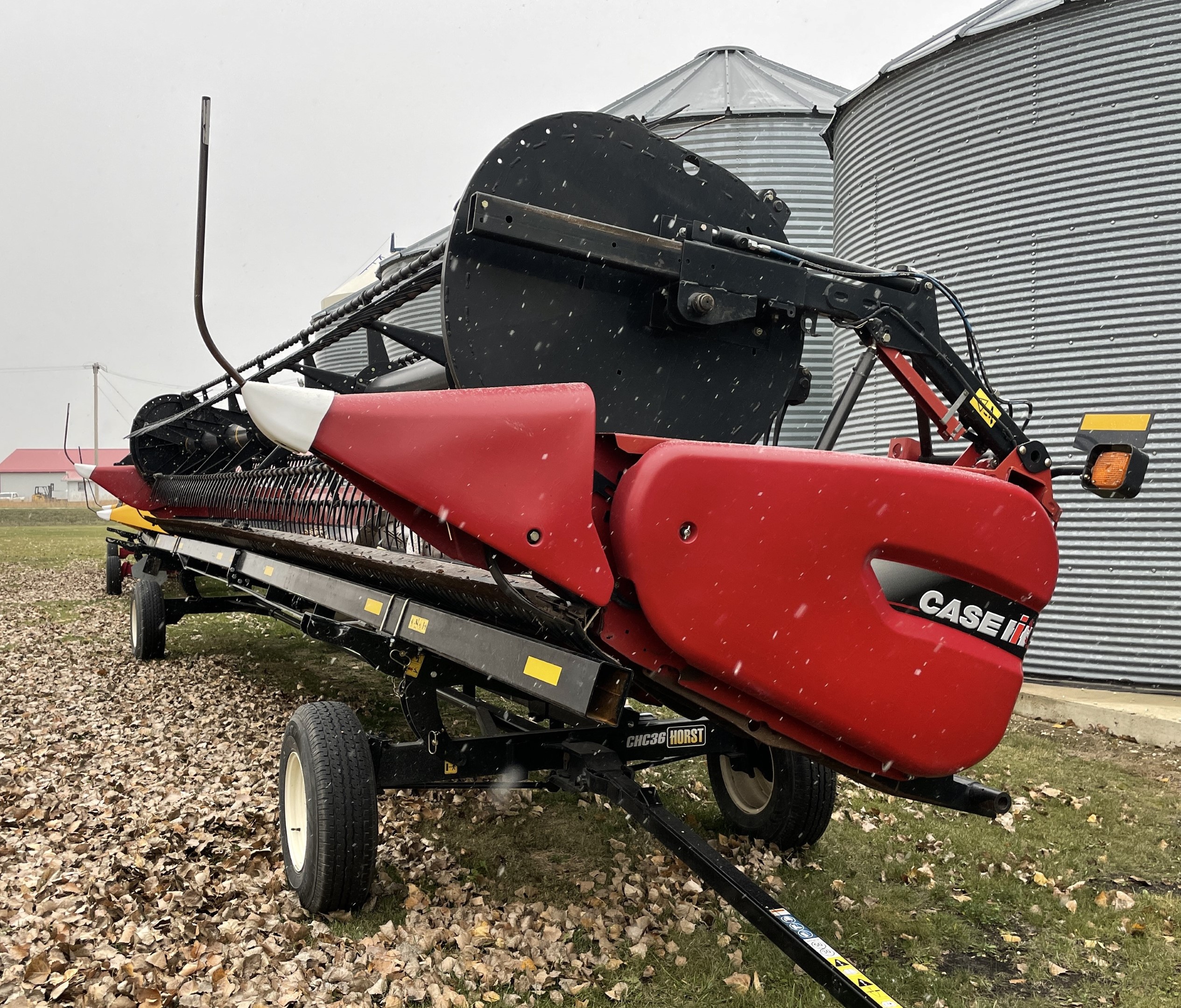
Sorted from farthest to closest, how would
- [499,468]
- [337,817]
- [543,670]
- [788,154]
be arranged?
[788,154], [337,817], [543,670], [499,468]

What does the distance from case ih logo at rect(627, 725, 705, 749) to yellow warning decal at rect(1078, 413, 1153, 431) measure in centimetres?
178

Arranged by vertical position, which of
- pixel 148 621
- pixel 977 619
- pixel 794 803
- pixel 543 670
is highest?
pixel 977 619

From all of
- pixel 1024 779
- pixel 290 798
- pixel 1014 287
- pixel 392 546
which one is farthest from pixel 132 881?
pixel 1014 287

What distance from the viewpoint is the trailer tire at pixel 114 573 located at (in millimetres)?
14281

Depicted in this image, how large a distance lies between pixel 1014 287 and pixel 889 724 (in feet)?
20.1

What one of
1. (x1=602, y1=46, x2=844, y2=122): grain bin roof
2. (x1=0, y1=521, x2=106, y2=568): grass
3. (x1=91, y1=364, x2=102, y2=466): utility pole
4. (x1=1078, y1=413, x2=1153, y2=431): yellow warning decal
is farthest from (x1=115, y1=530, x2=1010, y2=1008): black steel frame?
(x1=91, y1=364, x2=102, y2=466): utility pole

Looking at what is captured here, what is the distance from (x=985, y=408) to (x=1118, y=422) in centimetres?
42

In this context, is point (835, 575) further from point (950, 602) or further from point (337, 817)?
point (337, 817)

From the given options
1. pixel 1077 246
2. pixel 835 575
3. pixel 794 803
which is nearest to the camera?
pixel 835 575

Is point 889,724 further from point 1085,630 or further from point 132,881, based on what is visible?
point 1085,630

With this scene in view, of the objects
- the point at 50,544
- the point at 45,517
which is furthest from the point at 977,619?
the point at 45,517

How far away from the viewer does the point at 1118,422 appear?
10.2ft

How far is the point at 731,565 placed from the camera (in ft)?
8.18

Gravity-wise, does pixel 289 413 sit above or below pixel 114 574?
above
